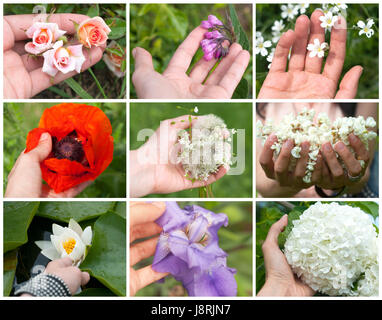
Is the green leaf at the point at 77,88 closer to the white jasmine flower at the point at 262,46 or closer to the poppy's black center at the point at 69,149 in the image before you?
the poppy's black center at the point at 69,149

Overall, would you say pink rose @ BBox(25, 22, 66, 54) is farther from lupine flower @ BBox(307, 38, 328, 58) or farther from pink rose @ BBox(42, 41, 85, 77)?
lupine flower @ BBox(307, 38, 328, 58)

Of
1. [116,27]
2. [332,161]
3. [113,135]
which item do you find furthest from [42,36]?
[332,161]

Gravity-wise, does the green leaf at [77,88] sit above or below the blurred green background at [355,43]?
below

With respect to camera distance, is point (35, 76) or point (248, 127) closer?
point (35, 76)

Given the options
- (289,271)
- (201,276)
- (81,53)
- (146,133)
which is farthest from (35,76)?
(289,271)

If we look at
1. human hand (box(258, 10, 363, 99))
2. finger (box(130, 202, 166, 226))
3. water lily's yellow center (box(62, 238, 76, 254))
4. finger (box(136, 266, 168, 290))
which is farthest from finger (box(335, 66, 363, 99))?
water lily's yellow center (box(62, 238, 76, 254))

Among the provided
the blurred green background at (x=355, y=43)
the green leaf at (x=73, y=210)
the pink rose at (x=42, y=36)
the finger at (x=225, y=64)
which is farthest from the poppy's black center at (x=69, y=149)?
the blurred green background at (x=355, y=43)

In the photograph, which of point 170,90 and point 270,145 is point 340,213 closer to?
point 270,145
